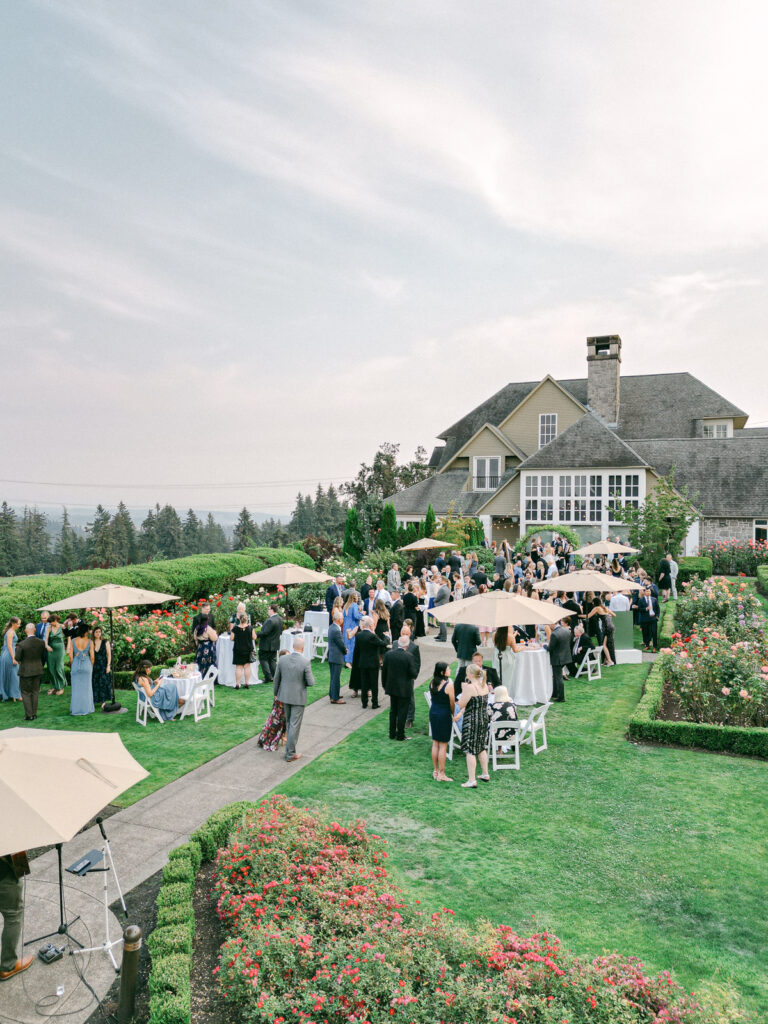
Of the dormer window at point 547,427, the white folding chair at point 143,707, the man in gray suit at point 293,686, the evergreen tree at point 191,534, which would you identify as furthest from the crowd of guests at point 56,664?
the evergreen tree at point 191,534

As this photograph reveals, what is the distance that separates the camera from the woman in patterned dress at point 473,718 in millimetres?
8812

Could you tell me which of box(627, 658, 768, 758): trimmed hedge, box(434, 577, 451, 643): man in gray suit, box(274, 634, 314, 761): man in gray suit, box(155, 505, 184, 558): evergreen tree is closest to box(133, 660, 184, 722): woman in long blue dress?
box(274, 634, 314, 761): man in gray suit


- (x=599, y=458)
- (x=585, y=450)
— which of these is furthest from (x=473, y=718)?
(x=585, y=450)

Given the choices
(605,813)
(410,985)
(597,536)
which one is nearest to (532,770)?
(605,813)

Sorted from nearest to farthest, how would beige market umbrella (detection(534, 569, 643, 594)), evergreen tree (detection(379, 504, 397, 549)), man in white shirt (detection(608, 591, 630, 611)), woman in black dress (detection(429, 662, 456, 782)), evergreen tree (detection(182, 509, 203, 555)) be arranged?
woman in black dress (detection(429, 662, 456, 782)), beige market umbrella (detection(534, 569, 643, 594)), man in white shirt (detection(608, 591, 630, 611)), evergreen tree (detection(379, 504, 397, 549)), evergreen tree (detection(182, 509, 203, 555))

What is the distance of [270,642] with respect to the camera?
13.8 meters

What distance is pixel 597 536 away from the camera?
35.3 m

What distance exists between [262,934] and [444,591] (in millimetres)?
12521

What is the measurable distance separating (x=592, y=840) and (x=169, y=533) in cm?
9209

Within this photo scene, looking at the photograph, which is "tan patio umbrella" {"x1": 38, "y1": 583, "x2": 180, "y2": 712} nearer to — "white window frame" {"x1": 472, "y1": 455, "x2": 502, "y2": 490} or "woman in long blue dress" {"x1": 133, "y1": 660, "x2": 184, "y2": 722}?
"woman in long blue dress" {"x1": 133, "y1": 660, "x2": 184, "y2": 722}

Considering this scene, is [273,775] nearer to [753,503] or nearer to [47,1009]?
[47,1009]

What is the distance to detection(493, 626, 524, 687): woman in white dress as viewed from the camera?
40.4 feet

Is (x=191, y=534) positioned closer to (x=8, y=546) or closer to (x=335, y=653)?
(x=8, y=546)

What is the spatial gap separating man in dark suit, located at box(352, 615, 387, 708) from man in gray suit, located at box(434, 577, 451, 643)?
429cm
